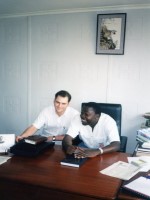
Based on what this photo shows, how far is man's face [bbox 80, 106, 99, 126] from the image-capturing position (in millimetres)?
2219

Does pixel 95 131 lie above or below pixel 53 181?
above

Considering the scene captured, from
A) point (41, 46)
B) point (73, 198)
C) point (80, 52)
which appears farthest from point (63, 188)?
point (41, 46)

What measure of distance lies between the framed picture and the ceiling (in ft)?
0.46

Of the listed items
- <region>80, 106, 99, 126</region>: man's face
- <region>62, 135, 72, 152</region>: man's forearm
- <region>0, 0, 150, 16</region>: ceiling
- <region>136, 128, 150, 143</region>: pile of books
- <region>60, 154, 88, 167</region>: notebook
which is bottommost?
<region>60, 154, 88, 167</region>: notebook

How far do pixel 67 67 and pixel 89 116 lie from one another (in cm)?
139

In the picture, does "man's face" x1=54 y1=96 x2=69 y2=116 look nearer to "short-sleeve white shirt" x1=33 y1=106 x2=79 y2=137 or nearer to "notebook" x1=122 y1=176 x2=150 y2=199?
"short-sleeve white shirt" x1=33 y1=106 x2=79 y2=137

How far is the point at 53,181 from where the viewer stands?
1435mm

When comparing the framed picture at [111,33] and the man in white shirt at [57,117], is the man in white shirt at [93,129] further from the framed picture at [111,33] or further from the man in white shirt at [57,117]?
the framed picture at [111,33]

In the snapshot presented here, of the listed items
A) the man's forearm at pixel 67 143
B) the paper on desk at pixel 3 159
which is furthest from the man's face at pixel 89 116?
the paper on desk at pixel 3 159

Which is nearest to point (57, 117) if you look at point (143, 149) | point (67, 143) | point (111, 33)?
point (67, 143)

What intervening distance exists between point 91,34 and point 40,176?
229 centimetres

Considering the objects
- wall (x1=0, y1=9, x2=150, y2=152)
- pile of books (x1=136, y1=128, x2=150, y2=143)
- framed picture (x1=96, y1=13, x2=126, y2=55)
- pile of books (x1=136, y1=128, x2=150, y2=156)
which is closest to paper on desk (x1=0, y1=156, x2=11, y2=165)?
pile of books (x1=136, y1=128, x2=150, y2=156)

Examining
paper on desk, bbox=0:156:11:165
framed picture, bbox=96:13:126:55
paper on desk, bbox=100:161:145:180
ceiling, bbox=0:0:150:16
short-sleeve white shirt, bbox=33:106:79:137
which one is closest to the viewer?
paper on desk, bbox=100:161:145:180

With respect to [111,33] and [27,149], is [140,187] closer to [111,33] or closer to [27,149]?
[27,149]
